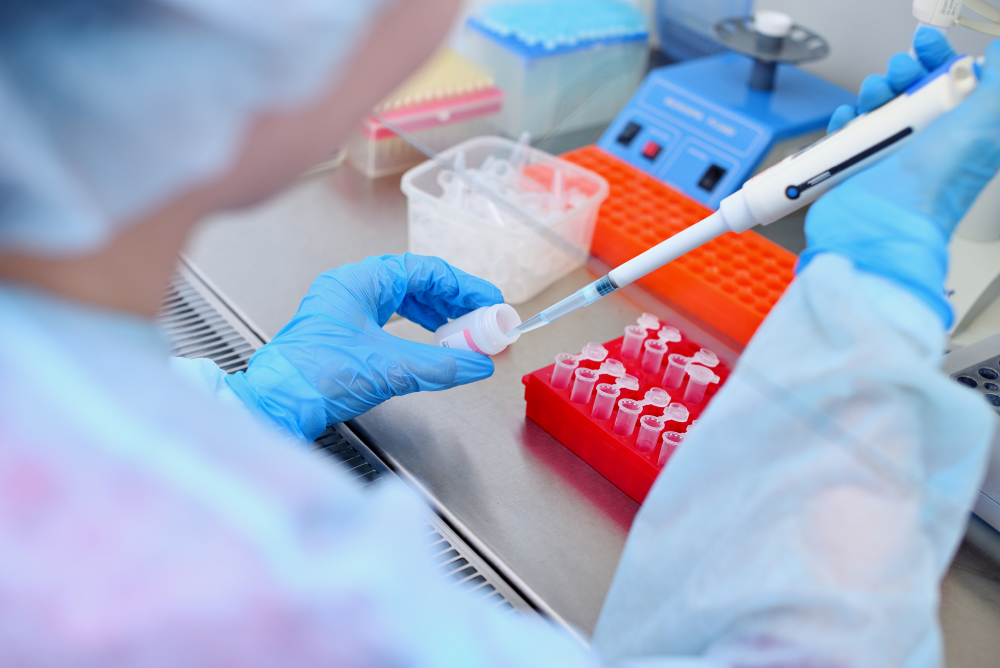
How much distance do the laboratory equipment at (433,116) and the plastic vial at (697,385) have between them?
854mm

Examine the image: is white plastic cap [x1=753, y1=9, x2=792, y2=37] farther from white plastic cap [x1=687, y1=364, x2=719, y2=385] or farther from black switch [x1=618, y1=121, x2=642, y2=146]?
white plastic cap [x1=687, y1=364, x2=719, y2=385]

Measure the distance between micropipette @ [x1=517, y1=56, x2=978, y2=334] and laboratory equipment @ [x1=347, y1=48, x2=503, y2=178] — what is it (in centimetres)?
99

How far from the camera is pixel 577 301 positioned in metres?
1.17

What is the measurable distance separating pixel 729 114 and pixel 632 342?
73 centimetres

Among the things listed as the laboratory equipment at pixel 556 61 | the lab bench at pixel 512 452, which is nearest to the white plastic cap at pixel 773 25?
the laboratory equipment at pixel 556 61

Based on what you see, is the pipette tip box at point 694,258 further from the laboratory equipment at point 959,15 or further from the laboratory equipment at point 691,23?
the laboratory equipment at point 691,23

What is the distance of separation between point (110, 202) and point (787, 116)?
4.97 ft

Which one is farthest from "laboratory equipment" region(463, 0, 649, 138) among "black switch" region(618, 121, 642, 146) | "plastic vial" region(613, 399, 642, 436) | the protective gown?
the protective gown

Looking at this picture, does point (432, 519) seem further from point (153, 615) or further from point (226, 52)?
point (226, 52)

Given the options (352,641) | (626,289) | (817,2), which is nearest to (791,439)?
(352,641)

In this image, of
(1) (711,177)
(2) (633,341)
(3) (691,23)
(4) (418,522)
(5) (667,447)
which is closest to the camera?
(4) (418,522)

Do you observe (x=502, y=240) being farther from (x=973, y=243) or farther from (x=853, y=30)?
(x=853, y=30)

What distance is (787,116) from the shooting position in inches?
66.3

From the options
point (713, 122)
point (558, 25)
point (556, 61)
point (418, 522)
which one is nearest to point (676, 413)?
point (418, 522)
